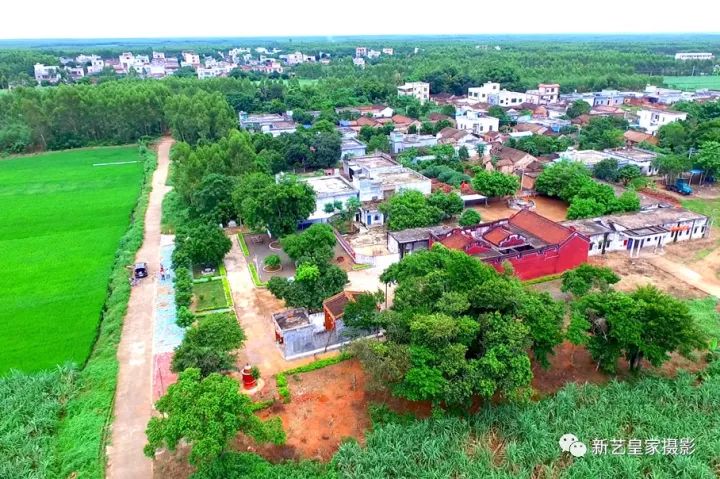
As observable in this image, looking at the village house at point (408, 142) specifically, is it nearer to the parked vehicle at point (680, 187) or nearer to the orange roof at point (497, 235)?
the parked vehicle at point (680, 187)

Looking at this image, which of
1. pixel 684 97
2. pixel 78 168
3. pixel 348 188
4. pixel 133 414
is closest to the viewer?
pixel 133 414

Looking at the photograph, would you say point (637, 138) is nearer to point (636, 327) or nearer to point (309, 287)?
point (636, 327)

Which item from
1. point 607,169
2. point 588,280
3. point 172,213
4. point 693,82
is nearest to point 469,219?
point 588,280

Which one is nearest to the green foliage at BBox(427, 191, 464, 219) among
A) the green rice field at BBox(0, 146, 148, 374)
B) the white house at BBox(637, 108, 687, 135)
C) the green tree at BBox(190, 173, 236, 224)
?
the green tree at BBox(190, 173, 236, 224)

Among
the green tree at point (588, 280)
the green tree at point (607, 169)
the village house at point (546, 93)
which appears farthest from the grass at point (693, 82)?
the green tree at point (588, 280)

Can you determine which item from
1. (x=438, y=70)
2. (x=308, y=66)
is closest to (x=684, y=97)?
(x=438, y=70)

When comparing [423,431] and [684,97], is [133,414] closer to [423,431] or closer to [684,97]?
[423,431]
